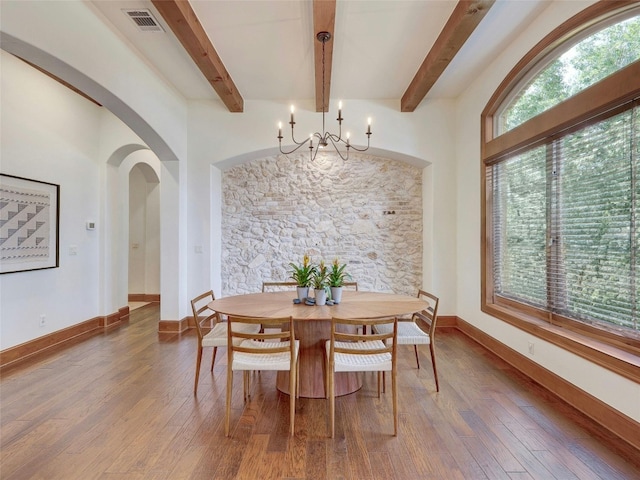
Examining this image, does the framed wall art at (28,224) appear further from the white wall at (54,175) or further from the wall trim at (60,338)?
the wall trim at (60,338)

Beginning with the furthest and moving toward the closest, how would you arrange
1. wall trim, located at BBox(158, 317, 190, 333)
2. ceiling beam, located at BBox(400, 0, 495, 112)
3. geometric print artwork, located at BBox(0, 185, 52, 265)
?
wall trim, located at BBox(158, 317, 190, 333), geometric print artwork, located at BBox(0, 185, 52, 265), ceiling beam, located at BBox(400, 0, 495, 112)

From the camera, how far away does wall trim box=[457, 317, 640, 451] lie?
6.42 ft

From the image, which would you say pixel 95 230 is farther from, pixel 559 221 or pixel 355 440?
pixel 559 221

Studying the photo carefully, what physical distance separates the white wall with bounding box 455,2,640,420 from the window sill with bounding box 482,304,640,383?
5 cm

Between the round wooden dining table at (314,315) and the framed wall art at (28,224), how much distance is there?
2.45 meters

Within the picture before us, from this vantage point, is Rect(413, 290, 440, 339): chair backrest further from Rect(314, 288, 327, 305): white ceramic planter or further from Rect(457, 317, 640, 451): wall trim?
Rect(457, 317, 640, 451): wall trim

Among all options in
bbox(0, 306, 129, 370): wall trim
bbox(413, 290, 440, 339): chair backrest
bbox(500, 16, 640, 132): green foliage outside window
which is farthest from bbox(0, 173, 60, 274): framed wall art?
bbox(500, 16, 640, 132): green foliage outside window

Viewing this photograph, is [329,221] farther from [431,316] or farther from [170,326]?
[170,326]

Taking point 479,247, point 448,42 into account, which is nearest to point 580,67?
point 448,42

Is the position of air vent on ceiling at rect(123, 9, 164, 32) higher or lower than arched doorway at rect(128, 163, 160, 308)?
higher

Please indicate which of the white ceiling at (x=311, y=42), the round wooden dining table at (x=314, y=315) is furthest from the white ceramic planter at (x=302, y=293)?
the white ceiling at (x=311, y=42)

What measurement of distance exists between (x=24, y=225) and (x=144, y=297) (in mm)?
3358

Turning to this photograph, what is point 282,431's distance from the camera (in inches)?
82.5

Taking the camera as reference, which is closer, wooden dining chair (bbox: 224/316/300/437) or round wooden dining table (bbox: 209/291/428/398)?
wooden dining chair (bbox: 224/316/300/437)
